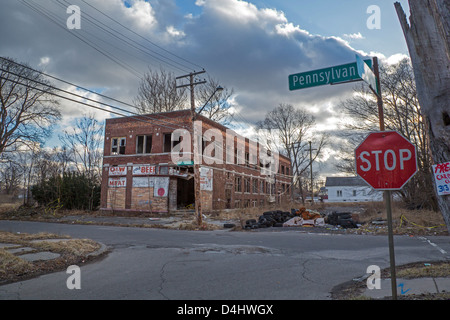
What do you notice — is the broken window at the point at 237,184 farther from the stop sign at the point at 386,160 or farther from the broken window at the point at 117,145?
the stop sign at the point at 386,160

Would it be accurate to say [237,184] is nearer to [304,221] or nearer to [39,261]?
[304,221]

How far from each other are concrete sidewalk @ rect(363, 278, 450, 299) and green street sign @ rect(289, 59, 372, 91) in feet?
12.6

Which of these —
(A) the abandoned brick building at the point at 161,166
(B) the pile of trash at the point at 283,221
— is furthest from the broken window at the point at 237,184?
(B) the pile of trash at the point at 283,221

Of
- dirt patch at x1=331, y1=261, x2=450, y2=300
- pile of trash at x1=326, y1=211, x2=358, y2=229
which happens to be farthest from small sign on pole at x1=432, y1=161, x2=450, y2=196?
pile of trash at x1=326, y1=211, x2=358, y2=229

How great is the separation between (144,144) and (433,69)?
1013 inches

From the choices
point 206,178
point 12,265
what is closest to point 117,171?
point 206,178

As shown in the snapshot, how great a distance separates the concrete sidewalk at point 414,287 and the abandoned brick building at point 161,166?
Result: 66.6 feet

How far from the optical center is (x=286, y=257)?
8.78 metres

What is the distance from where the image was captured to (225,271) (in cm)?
702

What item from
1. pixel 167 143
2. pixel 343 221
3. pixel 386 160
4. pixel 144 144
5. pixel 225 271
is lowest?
pixel 225 271
